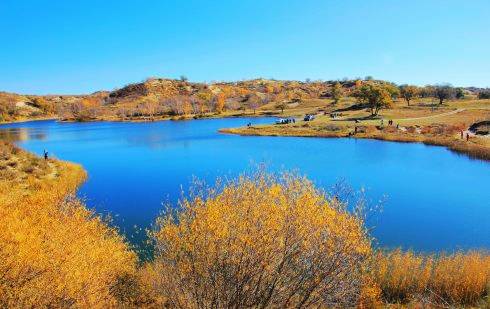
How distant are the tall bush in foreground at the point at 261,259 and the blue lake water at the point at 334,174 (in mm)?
11217

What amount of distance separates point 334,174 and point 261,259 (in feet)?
153

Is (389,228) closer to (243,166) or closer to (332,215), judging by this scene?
(332,215)

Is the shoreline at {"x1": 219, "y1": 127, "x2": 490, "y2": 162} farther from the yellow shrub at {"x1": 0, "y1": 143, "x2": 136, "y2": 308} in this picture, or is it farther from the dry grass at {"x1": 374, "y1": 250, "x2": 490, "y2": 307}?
the yellow shrub at {"x1": 0, "y1": 143, "x2": 136, "y2": 308}

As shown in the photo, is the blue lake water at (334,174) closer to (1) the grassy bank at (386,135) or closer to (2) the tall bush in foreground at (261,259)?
(1) the grassy bank at (386,135)

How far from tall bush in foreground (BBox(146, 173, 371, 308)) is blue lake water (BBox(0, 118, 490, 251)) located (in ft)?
36.8

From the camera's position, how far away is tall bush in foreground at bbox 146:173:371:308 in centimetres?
1866

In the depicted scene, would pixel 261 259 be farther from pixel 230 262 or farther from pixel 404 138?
pixel 404 138

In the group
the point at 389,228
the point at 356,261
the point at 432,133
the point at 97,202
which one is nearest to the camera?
the point at 356,261

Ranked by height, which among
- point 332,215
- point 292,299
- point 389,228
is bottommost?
point 389,228

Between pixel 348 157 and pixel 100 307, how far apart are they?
64038mm

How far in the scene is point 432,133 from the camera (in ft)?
334

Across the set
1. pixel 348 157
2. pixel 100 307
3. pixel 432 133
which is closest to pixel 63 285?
pixel 100 307

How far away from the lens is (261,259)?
18.4 metres

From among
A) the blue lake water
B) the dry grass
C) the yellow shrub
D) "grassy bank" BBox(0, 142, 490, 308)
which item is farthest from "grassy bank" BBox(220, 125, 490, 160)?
the yellow shrub
